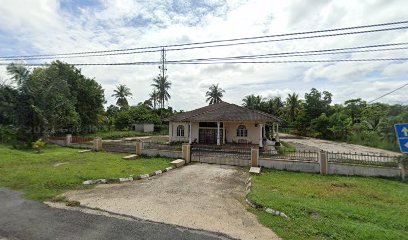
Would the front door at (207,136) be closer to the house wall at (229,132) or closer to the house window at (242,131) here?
the house wall at (229,132)

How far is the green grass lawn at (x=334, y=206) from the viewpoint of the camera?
652cm

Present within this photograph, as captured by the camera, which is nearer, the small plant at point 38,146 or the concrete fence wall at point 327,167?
the concrete fence wall at point 327,167

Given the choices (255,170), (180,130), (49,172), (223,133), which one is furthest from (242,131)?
(49,172)

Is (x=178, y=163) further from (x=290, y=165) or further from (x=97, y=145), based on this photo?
(x=97, y=145)

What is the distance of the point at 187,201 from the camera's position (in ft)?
30.1

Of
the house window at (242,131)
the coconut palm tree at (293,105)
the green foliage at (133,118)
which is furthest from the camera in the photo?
the coconut palm tree at (293,105)

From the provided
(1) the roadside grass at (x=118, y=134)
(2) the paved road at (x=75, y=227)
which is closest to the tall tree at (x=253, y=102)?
(1) the roadside grass at (x=118, y=134)

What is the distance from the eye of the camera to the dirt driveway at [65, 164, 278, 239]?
7.14 m

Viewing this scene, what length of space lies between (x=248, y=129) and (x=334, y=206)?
1713 cm

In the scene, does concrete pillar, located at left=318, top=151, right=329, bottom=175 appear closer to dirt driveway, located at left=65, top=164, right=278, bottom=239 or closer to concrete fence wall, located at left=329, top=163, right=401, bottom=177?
concrete fence wall, located at left=329, top=163, right=401, bottom=177

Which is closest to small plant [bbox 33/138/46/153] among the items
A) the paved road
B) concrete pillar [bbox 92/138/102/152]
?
concrete pillar [bbox 92/138/102/152]

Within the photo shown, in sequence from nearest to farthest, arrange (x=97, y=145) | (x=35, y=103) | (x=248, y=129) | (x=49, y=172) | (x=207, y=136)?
(x=49, y=172), (x=97, y=145), (x=35, y=103), (x=248, y=129), (x=207, y=136)

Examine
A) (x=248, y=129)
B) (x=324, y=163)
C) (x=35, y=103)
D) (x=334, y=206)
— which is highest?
(x=35, y=103)

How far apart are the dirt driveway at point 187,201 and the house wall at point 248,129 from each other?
12.1 metres
